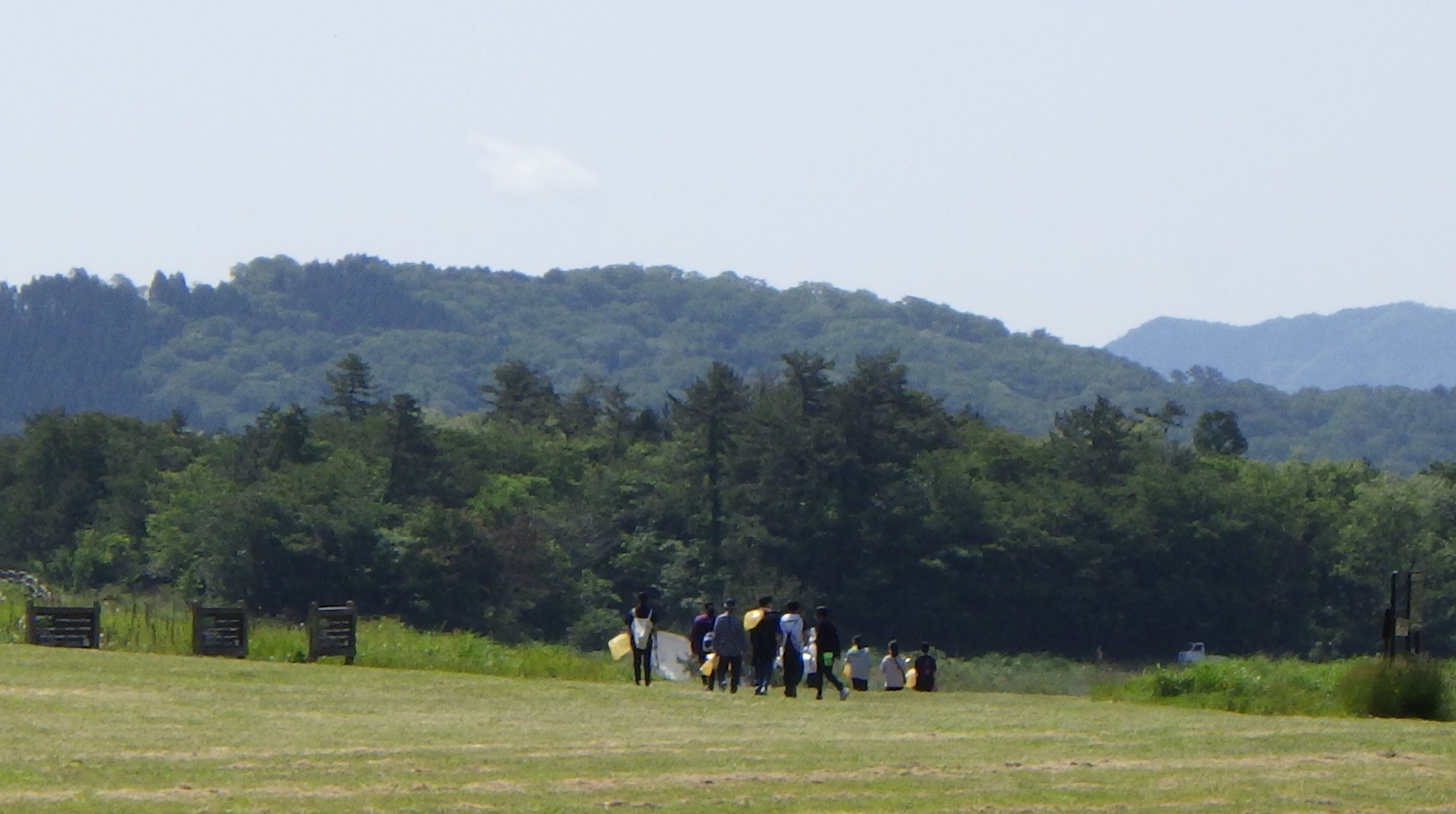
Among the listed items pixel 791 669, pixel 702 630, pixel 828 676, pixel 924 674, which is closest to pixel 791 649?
pixel 791 669

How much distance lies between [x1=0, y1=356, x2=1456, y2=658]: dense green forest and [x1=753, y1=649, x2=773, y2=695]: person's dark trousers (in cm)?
5170

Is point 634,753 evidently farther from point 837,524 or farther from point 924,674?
point 837,524

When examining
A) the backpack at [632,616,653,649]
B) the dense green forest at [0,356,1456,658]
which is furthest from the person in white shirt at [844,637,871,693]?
the dense green forest at [0,356,1456,658]

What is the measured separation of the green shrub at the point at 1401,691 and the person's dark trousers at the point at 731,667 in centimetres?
754

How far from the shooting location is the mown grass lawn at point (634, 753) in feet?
40.8

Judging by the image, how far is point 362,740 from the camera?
1559 cm

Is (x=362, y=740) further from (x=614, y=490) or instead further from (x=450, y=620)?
(x=614, y=490)

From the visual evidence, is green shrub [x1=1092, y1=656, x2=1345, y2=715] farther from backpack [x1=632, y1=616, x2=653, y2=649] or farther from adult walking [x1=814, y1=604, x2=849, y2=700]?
backpack [x1=632, y1=616, x2=653, y2=649]

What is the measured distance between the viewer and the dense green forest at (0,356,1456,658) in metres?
81.8

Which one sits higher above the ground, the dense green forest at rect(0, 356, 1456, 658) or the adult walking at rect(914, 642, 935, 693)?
the dense green forest at rect(0, 356, 1456, 658)

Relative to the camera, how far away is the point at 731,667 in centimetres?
2558

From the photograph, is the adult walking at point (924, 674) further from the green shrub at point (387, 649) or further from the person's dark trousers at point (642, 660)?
the person's dark trousers at point (642, 660)

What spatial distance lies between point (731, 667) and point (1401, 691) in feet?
27.8

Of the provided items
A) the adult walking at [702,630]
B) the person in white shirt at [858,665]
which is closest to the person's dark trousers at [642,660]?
the adult walking at [702,630]
